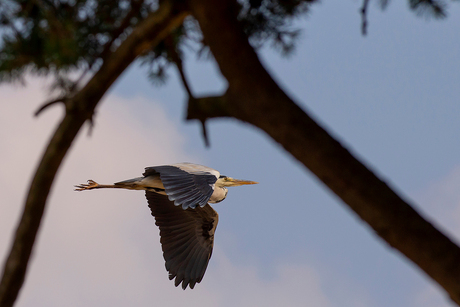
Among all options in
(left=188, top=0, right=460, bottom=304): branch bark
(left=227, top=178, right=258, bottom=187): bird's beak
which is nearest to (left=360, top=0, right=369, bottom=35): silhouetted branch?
(left=188, top=0, right=460, bottom=304): branch bark

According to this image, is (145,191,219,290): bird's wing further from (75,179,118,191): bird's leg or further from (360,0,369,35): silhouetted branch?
(360,0,369,35): silhouetted branch

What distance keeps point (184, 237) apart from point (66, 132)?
0.46m

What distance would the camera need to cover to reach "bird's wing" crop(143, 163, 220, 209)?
1.06 m

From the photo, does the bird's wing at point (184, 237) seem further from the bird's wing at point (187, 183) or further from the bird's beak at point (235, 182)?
the bird's wing at point (187, 183)

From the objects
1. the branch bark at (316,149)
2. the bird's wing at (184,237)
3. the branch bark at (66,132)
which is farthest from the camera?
the bird's wing at (184,237)

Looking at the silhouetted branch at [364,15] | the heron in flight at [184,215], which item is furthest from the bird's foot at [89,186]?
the silhouetted branch at [364,15]

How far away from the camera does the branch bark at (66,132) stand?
1322 millimetres

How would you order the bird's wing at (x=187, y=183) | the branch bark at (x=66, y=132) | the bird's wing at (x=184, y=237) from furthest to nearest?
1. the bird's wing at (x=184, y=237)
2. the branch bark at (x=66, y=132)
3. the bird's wing at (x=187, y=183)

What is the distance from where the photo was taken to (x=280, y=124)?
905 mm

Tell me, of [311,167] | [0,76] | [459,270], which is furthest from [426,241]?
[0,76]

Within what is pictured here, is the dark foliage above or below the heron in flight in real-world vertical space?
above

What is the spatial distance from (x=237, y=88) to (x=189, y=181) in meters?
0.26

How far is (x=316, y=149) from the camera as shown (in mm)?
857

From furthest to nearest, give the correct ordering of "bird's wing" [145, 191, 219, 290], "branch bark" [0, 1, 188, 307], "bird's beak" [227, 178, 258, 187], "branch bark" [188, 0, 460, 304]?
"bird's beak" [227, 178, 258, 187], "bird's wing" [145, 191, 219, 290], "branch bark" [0, 1, 188, 307], "branch bark" [188, 0, 460, 304]
